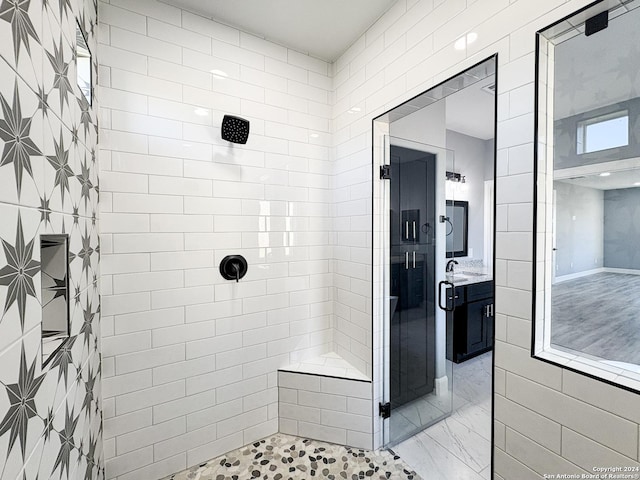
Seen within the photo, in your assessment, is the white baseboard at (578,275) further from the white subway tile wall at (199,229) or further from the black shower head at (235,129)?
the black shower head at (235,129)

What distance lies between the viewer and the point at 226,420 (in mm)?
1775

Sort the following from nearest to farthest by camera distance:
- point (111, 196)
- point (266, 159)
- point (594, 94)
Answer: point (594, 94) → point (111, 196) → point (266, 159)

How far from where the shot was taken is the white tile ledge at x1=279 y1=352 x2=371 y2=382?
1.88m

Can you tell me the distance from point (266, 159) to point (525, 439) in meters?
1.93

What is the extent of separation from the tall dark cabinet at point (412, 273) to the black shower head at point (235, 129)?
3.20ft

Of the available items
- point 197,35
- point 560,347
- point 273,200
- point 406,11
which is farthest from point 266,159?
point 560,347

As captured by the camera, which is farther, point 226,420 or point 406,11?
point 226,420

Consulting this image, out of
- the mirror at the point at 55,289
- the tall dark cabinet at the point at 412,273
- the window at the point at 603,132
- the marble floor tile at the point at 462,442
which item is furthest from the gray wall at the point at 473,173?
the mirror at the point at 55,289

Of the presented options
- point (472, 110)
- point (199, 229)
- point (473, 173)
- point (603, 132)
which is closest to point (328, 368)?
point (199, 229)

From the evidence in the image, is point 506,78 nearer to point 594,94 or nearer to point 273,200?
point 594,94

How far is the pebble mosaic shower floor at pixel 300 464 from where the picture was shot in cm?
160

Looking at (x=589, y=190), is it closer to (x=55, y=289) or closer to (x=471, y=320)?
(x=55, y=289)

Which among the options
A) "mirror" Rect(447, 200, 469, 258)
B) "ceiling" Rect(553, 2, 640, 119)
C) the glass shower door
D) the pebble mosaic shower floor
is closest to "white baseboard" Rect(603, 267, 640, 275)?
"ceiling" Rect(553, 2, 640, 119)

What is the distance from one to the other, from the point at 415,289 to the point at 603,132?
4.45ft
